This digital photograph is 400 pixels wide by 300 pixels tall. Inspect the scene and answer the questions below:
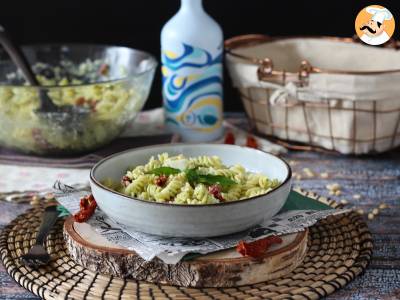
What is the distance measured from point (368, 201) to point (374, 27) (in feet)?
1.19

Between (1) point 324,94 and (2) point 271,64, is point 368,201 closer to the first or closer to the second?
(1) point 324,94

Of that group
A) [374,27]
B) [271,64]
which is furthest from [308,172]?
[374,27]

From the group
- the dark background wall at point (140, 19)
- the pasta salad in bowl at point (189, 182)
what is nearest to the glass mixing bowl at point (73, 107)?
the dark background wall at point (140, 19)

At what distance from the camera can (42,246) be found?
1276mm

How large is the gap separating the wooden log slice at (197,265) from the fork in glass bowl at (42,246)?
6cm

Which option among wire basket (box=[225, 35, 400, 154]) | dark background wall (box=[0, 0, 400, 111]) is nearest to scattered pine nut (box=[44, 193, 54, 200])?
wire basket (box=[225, 35, 400, 154])

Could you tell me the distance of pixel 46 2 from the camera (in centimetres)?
225

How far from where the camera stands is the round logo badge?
1540mm

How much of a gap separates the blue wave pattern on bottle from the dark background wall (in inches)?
15.0

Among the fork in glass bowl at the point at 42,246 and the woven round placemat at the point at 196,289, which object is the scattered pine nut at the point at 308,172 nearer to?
the woven round placemat at the point at 196,289

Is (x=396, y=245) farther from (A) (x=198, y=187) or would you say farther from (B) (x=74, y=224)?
(B) (x=74, y=224)

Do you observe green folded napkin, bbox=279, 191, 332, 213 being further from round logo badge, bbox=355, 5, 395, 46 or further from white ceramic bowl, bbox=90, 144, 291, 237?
round logo badge, bbox=355, 5, 395, 46

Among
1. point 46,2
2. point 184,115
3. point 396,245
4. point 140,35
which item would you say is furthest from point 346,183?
point 46,2

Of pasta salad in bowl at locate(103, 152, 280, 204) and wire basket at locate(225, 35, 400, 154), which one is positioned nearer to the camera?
pasta salad in bowl at locate(103, 152, 280, 204)
